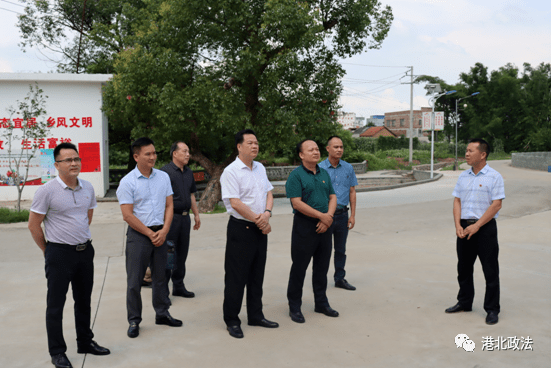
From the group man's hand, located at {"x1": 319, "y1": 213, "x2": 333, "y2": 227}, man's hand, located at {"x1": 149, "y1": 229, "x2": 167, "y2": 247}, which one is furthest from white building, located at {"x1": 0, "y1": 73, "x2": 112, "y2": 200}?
man's hand, located at {"x1": 319, "y1": 213, "x2": 333, "y2": 227}

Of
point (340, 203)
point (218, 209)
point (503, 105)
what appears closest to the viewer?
point (340, 203)

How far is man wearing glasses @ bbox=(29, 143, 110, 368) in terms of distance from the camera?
3.49 metres

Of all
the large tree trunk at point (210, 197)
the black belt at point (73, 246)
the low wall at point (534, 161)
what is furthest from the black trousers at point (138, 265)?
the low wall at point (534, 161)

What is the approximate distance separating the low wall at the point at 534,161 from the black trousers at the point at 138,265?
33.5 metres

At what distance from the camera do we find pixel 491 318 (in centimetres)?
444

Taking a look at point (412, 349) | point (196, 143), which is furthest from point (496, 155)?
point (412, 349)

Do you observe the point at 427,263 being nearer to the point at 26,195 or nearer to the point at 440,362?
the point at 440,362

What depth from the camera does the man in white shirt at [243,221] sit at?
163 inches

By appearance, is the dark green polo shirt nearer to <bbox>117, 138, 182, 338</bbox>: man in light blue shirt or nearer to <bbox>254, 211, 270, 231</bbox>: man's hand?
<bbox>254, 211, 270, 231</bbox>: man's hand

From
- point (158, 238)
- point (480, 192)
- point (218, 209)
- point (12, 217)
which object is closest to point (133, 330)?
point (158, 238)

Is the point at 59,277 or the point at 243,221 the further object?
the point at 243,221

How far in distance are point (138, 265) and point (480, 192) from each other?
3285 millimetres

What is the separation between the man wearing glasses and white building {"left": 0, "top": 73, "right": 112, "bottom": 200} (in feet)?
42.0

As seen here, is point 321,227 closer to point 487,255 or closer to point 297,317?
point 297,317
